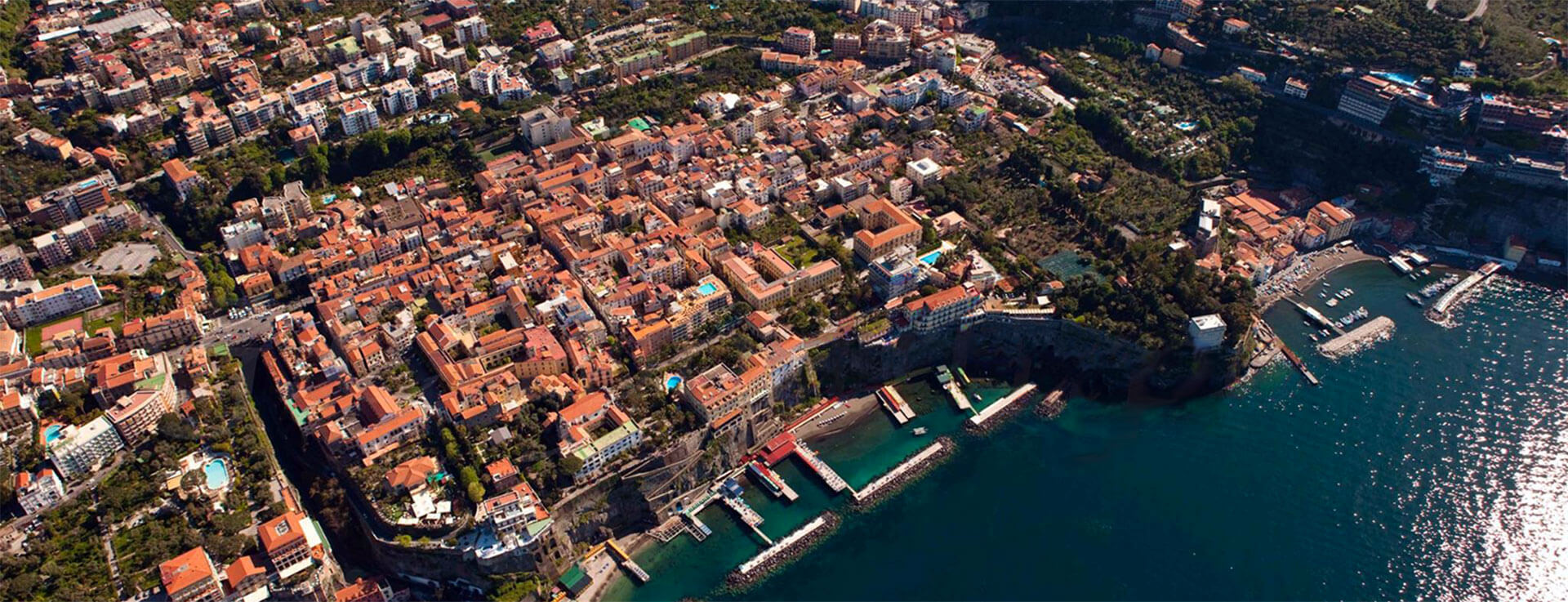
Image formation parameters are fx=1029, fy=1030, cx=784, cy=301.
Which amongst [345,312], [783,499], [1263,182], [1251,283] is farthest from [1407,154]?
[345,312]

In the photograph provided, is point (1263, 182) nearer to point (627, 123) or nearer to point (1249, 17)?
point (1249, 17)

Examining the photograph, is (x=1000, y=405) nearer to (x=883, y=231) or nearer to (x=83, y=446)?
(x=883, y=231)

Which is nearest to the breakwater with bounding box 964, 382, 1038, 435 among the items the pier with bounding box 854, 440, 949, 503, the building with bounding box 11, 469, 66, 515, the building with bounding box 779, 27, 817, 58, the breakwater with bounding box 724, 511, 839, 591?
the pier with bounding box 854, 440, 949, 503

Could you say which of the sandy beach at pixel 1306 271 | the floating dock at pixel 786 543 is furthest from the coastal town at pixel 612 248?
the sandy beach at pixel 1306 271

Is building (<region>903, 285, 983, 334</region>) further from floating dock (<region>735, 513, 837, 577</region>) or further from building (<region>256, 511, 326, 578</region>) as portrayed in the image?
building (<region>256, 511, 326, 578</region>)

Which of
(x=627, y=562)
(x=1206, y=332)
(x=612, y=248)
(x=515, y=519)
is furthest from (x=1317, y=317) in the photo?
(x=515, y=519)

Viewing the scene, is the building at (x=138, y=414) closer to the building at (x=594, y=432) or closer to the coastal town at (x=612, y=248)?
the coastal town at (x=612, y=248)
